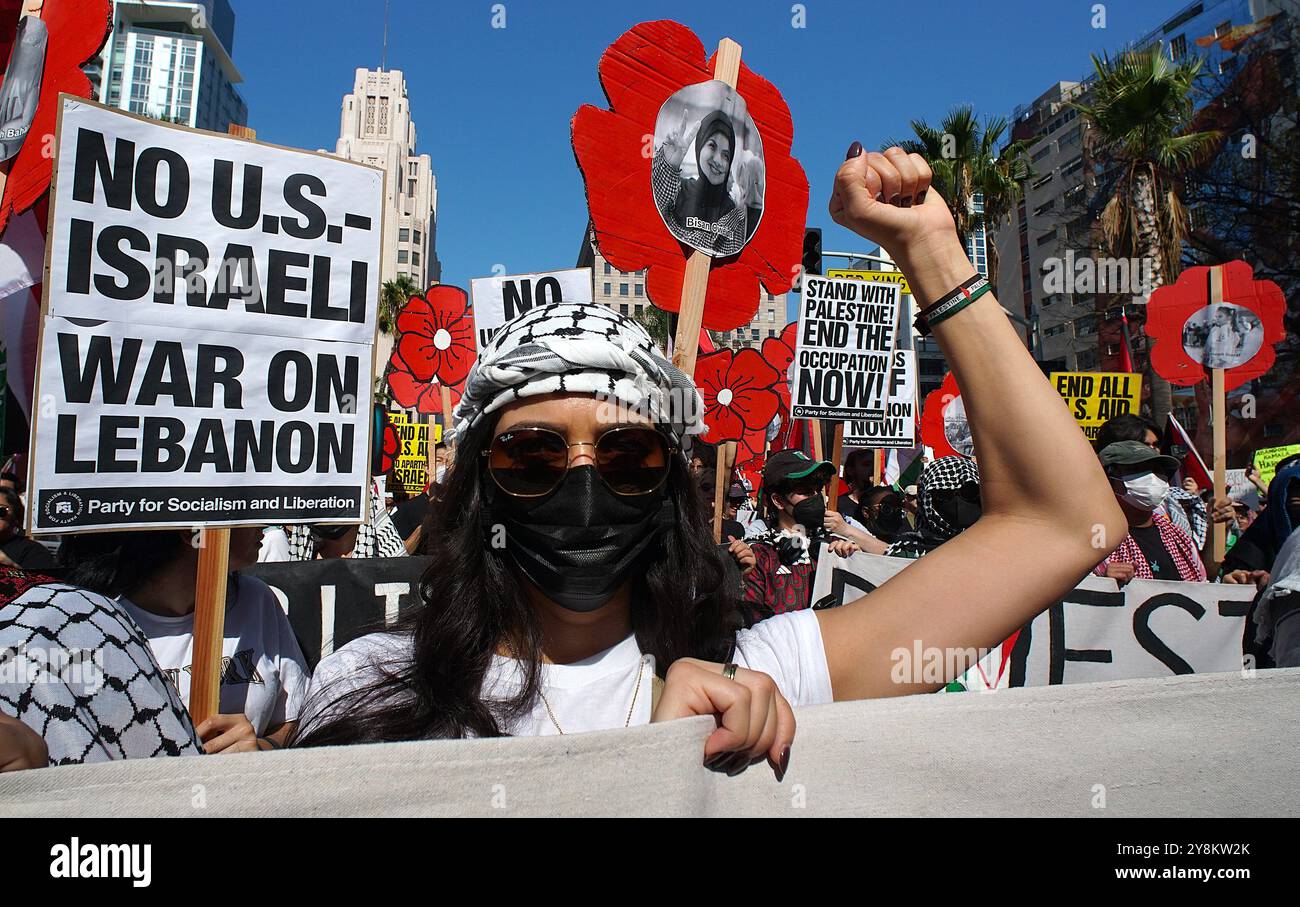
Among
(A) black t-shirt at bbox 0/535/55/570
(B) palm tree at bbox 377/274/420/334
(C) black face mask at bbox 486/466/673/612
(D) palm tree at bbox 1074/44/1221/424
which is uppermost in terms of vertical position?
(B) palm tree at bbox 377/274/420/334

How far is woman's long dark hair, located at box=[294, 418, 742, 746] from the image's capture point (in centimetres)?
131

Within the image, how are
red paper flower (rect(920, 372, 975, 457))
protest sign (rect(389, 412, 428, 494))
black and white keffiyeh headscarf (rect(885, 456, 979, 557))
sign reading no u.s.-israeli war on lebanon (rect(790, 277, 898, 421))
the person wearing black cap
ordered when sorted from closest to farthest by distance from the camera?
1. black and white keffiyeh headscarf (rect(885, 456, 979, 557))
2. the person wearing black cap
3. sign reading no u.s.-israeli war on lebanon (rect(790, 277, 898, 421))
4. red paper flower (rect(920, 372, 975, 457))
5. protest sign (rect(389, 412, 428, 494))

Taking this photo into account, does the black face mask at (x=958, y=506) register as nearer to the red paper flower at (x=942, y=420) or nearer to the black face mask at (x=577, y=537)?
the black face mask at (x=577, y=537)

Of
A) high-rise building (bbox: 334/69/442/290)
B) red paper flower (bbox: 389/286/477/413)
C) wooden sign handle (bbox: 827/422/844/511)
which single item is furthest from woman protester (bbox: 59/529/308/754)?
high-rise building (bbox: 334/69/442/290)

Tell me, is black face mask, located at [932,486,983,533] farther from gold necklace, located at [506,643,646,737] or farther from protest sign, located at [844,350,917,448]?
protest sign, located at [844,350,917,448]

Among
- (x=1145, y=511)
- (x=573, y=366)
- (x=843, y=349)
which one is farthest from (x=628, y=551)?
(x=843, y=349)

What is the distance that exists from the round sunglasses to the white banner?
4.17 ft

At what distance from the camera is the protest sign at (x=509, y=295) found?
5.99m

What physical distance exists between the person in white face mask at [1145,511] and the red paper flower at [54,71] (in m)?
4.85

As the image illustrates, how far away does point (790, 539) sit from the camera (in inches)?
175

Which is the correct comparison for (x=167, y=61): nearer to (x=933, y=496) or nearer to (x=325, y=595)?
(x=325, y=595)

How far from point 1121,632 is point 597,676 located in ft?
10.1
